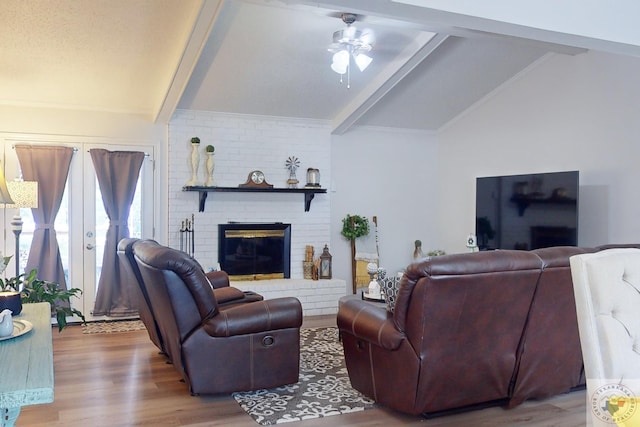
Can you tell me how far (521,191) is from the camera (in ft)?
19.5

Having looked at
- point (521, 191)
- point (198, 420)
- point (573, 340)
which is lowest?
point (198, 420)

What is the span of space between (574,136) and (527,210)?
0.94 metres

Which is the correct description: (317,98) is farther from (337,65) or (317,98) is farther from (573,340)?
(573,340)

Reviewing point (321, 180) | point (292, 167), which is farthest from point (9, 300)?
point (321, 180)

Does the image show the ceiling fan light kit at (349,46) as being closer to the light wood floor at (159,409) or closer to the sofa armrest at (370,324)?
the sofa armrest at (370,324)

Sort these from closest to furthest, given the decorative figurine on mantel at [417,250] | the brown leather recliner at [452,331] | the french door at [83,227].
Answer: the brown leather recliner at [452,331] < the french door at [83,227] < the decorative figurine on mantel at [417,250]

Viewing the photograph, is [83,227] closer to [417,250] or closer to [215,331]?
[215,331]

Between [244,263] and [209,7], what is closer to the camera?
[209,7]

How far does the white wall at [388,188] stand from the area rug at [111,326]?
8.95ft

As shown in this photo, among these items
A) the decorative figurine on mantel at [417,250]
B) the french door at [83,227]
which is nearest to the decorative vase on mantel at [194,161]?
the french door at [83,227]

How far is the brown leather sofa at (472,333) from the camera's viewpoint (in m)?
2.87

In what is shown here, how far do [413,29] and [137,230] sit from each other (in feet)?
12.5

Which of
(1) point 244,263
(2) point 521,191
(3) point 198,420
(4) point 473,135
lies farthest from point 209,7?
(4) point 473,135

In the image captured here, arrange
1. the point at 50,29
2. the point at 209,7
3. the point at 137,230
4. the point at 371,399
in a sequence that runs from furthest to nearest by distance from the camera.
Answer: the point at 137,230 < the point at 50,29 < the point at 209,7 < the point at 371,399
